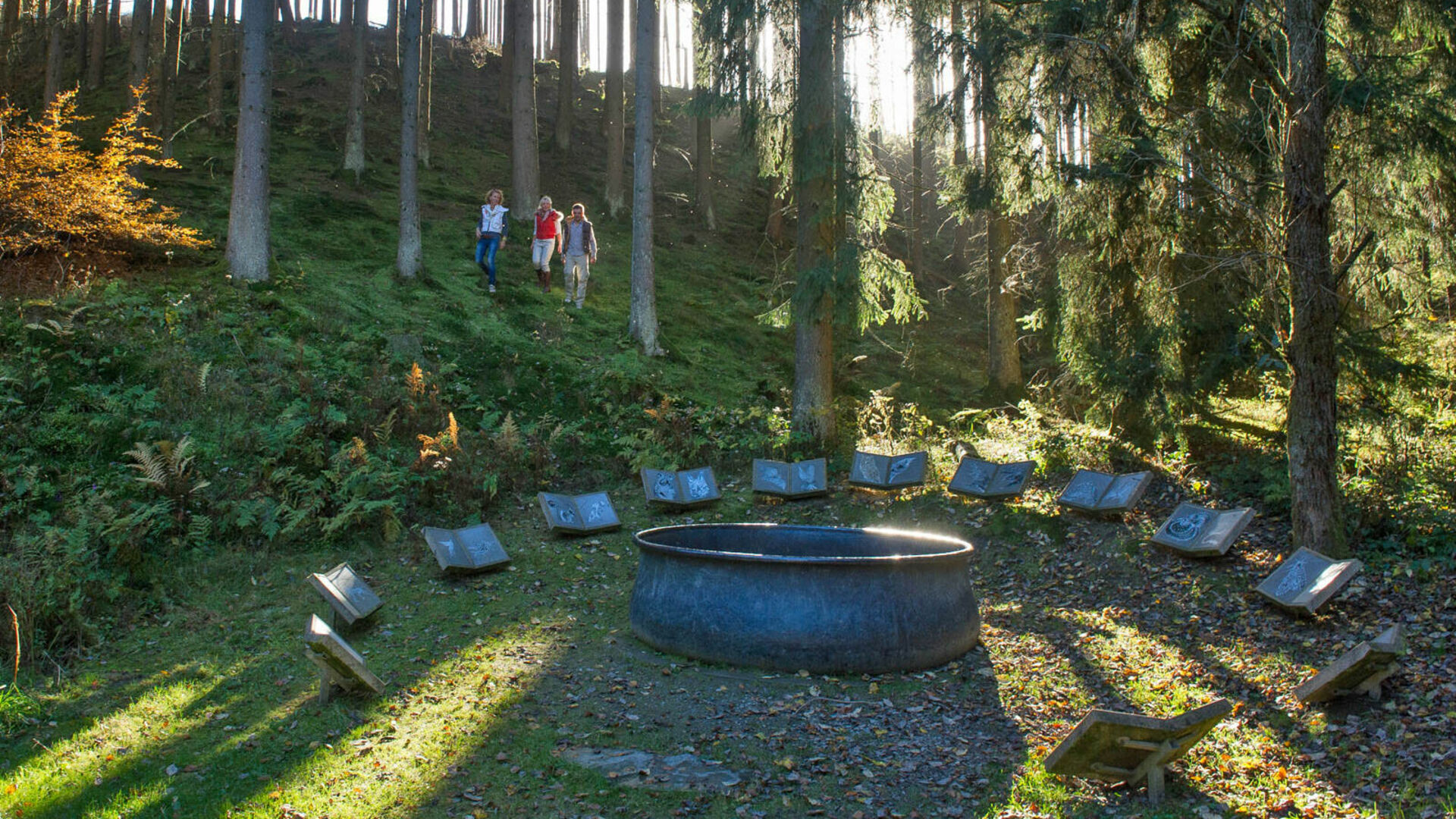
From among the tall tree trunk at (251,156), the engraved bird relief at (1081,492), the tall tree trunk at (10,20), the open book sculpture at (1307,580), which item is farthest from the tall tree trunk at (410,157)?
the open book sculpture at (1307,580)

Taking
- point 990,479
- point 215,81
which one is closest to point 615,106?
point 215,81

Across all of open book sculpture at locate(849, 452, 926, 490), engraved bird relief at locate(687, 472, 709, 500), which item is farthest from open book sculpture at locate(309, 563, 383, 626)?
open book sculpture at locate(849, 452, 926, 490)

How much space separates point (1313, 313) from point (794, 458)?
6.92 metres

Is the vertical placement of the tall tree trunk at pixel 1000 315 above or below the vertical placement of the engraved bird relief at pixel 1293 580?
above

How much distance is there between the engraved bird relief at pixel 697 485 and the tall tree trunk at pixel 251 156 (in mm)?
7736

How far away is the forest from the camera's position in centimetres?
555

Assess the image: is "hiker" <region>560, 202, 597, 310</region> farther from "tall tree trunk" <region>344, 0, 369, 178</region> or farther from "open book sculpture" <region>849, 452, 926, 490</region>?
"tall tree trunk" <region>344, 0, 369, 178</region>

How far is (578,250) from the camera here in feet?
55.2

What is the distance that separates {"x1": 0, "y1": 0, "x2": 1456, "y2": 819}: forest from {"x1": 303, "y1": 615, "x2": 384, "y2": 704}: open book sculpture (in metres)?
0.05

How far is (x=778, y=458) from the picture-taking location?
1358 centimetres

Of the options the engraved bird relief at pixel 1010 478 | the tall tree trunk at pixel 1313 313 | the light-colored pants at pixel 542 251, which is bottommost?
the engraved bird relief at pixel 1010 478

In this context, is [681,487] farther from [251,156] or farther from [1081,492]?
[251,156]

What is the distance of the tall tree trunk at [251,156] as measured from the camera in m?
14.0

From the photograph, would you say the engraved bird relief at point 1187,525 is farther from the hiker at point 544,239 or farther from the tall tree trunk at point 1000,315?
the hiker at point 544,239
